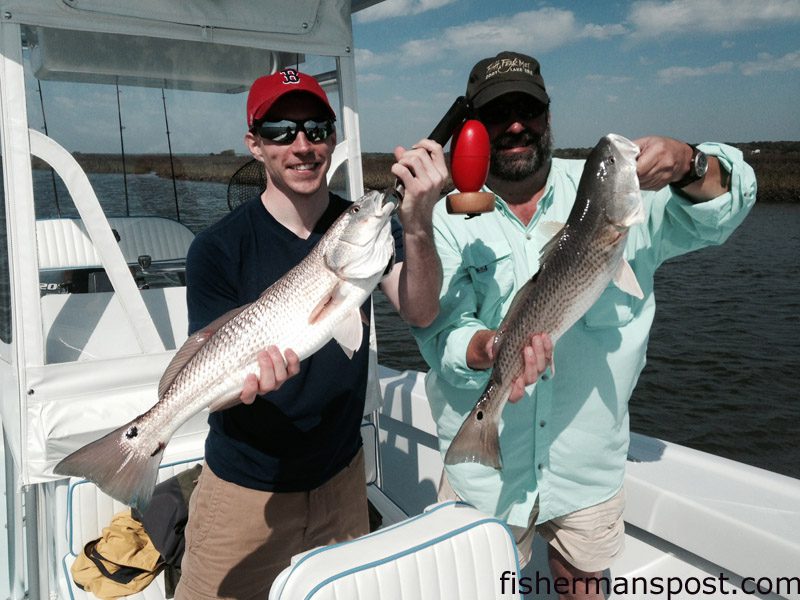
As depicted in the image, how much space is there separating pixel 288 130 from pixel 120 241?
1.93m

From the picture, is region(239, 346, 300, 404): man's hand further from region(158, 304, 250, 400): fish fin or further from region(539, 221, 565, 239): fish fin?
region(539, 221, 565, 239): fish fin

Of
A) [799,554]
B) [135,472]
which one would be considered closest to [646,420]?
[799,554]

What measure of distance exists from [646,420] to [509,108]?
983 centimetres

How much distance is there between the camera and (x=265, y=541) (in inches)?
111

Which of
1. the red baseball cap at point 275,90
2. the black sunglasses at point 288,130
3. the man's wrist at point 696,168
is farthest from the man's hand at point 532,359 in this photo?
the red baseball cap at point 275,90

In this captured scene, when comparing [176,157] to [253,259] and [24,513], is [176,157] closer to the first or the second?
[253,259]

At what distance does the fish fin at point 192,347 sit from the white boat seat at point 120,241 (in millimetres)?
1478

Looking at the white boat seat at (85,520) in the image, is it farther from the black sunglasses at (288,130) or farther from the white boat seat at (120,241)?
the black sunglasses at (288,130)

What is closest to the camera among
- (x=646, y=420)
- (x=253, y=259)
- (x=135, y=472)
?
(x=135, y=472)

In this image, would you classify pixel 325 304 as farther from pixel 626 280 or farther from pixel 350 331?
pixel 626 280

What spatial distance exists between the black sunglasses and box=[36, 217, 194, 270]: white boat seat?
64.1 inches

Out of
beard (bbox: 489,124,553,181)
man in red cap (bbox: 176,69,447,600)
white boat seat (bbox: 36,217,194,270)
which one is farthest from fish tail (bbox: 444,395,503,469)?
white boat seat (bbox: 36,217,194,270)

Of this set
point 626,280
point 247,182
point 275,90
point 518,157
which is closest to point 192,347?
point 275,90

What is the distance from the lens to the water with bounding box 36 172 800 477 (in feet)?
14.3
